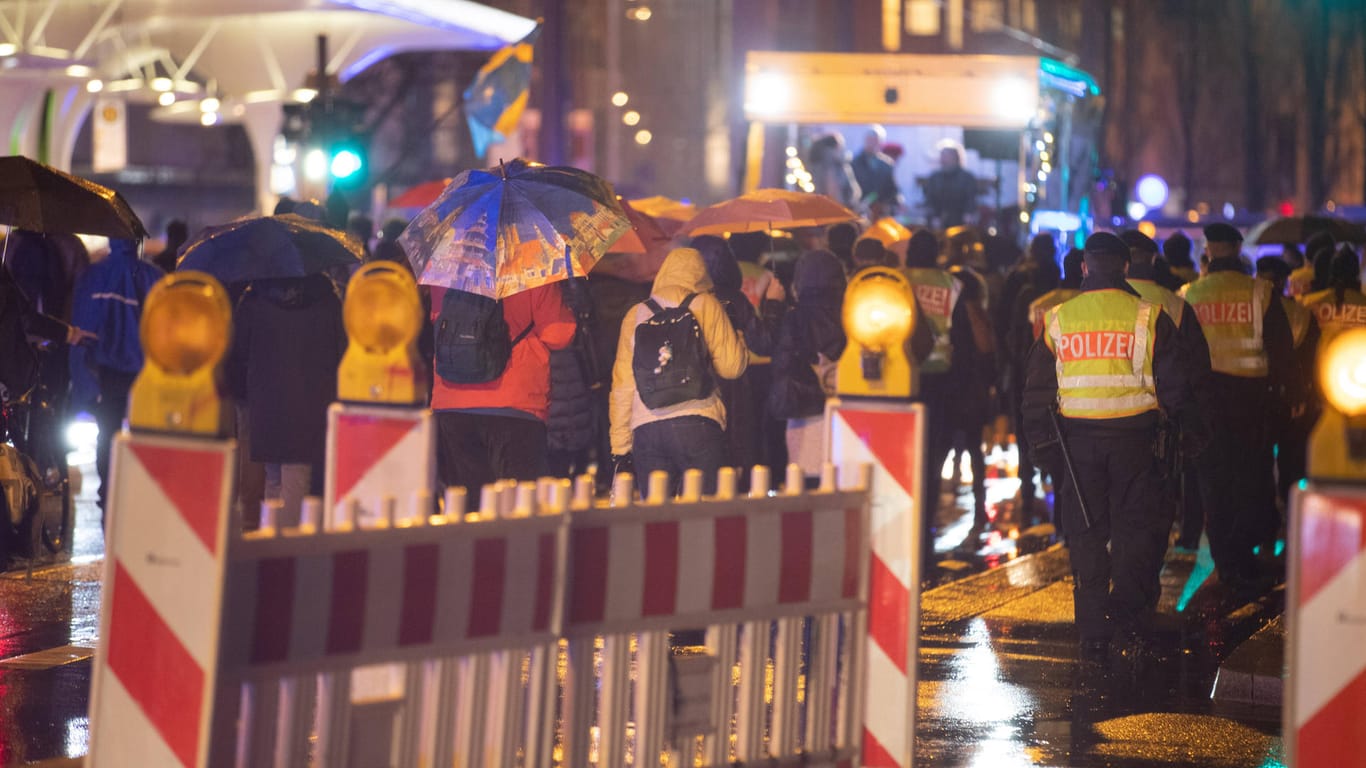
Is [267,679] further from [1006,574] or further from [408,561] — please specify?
[1006,574]

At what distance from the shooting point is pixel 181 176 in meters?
62.9

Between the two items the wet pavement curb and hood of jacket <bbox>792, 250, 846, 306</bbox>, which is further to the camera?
hood of jacket <bbox>792, 250, 846, 306</bbox>

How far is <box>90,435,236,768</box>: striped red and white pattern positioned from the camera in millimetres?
4754

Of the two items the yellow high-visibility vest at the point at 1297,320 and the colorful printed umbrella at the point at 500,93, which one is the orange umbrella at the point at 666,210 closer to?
Result: the yellow high-visibility vest at the point at 1297,320

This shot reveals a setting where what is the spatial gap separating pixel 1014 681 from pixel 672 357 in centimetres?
212

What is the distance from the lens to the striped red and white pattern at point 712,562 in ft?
17.9

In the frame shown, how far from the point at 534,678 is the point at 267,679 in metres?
0.77

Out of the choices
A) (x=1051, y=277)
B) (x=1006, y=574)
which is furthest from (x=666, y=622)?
(x=1051, y=277)

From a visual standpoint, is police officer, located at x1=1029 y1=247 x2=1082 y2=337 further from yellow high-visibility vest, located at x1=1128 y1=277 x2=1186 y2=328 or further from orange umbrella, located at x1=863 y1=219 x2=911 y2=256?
orange umbrella, located at x1=863 y1=219 x2=911 y2=256

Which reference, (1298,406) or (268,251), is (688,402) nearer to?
(268,251)

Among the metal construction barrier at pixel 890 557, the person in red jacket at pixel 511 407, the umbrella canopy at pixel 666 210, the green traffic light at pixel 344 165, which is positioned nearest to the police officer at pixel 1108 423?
the person in red jacket at pixel 511 407

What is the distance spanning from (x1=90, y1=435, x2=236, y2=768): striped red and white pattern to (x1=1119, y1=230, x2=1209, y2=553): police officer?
18.7 ft

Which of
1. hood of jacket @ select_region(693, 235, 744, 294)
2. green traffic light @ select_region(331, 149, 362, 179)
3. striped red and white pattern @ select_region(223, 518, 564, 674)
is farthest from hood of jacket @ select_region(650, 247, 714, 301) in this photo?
green traffic light @ select_region(331, 149, 362, 179)

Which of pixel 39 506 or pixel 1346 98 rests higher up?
pixel 1346 98
